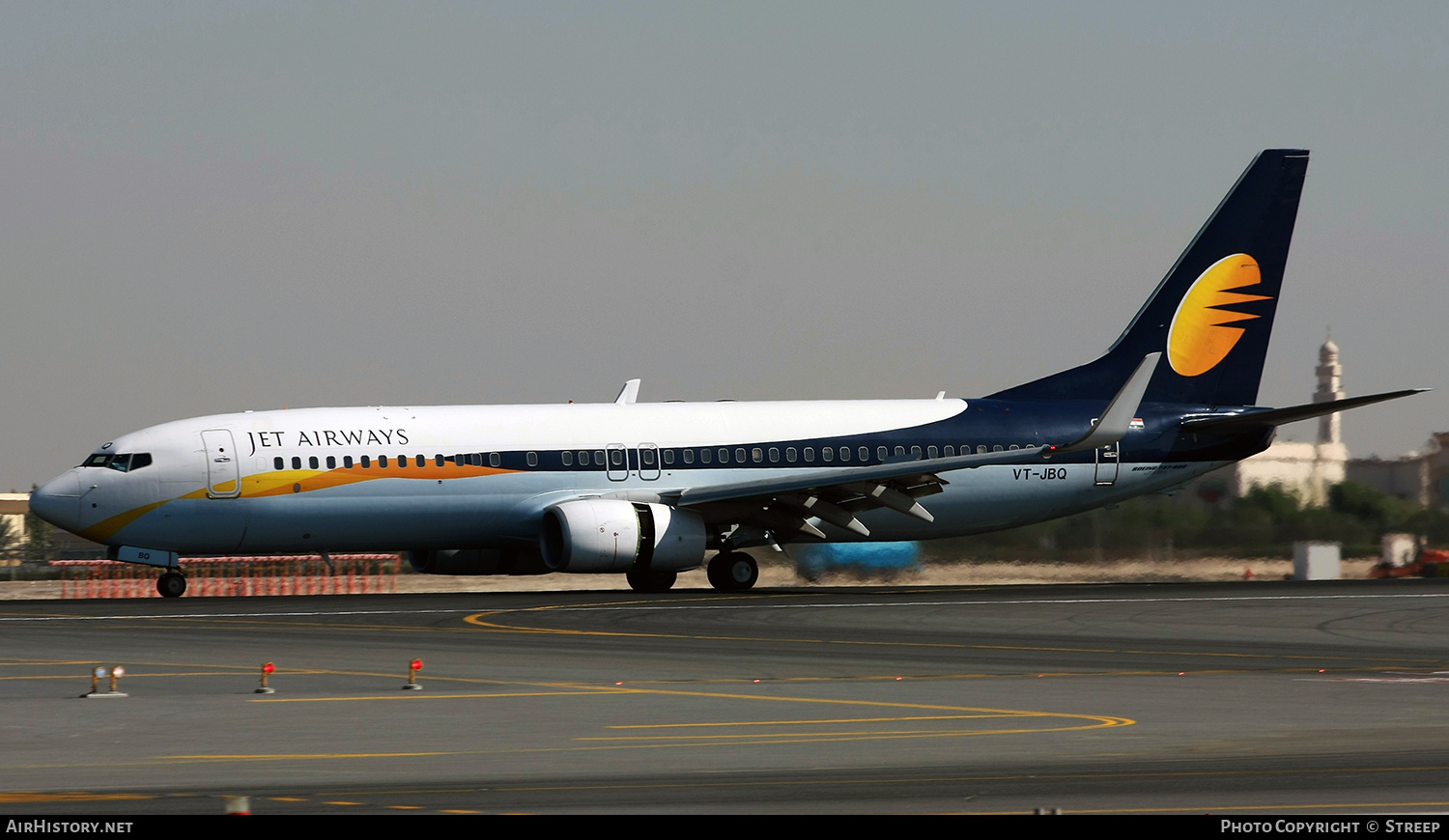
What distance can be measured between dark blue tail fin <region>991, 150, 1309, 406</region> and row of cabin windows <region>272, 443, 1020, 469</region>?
12.9ft

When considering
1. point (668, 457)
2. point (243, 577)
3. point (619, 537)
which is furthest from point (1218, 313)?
point (243, 577)

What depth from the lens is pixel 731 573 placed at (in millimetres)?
39906

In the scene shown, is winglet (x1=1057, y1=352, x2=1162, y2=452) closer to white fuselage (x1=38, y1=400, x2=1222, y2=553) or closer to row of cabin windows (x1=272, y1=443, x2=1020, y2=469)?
row of cabin windows (x1=272, y1=443, x2=1020, y2=469)

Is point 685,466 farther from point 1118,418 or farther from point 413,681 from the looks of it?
point 413,681

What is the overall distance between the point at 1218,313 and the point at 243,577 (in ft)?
95.6

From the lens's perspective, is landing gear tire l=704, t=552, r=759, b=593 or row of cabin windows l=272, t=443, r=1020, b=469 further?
landing gear tire l=704, t=552, r=759, b=593

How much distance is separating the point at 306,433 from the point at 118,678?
1791 cm

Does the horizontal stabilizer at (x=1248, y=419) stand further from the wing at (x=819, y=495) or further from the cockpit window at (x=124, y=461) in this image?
the cockpit window at (x=124, y=461)

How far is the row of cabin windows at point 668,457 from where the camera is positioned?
38.2 meters

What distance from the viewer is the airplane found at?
123 feet

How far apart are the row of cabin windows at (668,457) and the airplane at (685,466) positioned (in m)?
0.05

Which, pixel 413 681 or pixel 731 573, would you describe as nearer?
pixel 413 681

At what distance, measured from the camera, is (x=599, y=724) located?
54.2 feet

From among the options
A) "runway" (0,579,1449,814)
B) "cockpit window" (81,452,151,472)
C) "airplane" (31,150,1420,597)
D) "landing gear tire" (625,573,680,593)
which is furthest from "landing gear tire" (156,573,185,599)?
"landing gear tire" (625,573,680,593)
